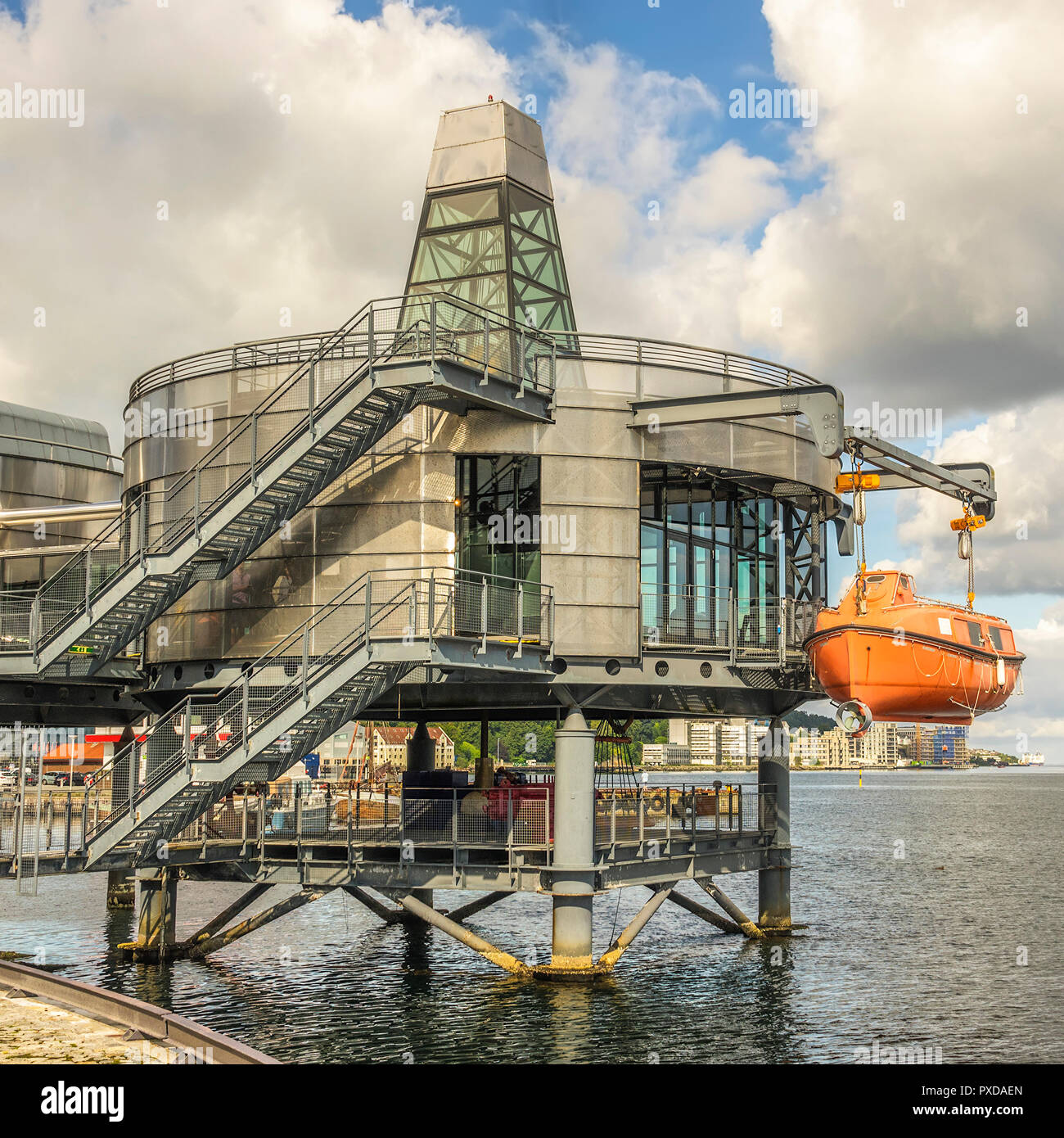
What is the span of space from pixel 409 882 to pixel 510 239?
18.0m

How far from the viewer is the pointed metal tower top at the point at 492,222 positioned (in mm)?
38031

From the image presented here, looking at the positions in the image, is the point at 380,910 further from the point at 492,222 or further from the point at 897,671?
the point at 492,222

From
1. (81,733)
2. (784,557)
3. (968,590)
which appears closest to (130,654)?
(784,557)

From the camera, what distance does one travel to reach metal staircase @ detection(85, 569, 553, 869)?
27.9 m

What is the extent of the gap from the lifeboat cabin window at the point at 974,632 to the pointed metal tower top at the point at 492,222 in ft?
47.1

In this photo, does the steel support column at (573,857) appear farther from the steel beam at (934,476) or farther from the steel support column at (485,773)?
the steel beam at (934,476)

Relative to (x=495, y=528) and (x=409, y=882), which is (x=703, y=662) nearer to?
(x=495, y=528)

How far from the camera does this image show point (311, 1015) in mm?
29312

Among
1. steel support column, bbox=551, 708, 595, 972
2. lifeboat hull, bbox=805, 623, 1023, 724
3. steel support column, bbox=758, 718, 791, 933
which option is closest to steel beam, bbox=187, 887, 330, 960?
steel support column, bbox=551, 708, 595, 972

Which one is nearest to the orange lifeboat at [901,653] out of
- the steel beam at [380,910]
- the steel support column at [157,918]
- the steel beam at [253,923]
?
the steel beam at [253,923]

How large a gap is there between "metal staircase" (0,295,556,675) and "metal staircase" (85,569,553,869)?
2816 mm

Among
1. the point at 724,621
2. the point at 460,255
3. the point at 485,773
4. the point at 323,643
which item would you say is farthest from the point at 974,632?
the point at 460,255

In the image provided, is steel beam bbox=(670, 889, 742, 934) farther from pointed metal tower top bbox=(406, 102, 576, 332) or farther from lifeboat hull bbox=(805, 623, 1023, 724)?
pointed metal tower top bbox=(406, 102, 576, 332)

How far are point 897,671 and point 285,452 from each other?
14965mm
